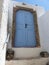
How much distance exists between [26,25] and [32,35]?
39 cm

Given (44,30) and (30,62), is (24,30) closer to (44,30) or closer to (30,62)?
(44,30)

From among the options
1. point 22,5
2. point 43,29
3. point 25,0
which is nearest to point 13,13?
point 22,5

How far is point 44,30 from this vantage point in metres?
3.58

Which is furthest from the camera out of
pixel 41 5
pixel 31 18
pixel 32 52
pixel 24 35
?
pixel 41 5

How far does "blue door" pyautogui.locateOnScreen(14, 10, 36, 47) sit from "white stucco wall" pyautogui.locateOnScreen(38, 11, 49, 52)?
276 millimetres

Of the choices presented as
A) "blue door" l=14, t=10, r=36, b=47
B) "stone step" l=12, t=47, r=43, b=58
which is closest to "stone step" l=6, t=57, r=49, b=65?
"stone step" l=12, t=47, r=43, b=58

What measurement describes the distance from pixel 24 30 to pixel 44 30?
66 cm

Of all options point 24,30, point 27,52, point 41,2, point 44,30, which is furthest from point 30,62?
point 41,2

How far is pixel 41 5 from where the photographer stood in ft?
13.5

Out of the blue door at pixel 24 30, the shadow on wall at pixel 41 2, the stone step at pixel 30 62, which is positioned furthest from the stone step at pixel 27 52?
the shadow on wall at pixel 41 2

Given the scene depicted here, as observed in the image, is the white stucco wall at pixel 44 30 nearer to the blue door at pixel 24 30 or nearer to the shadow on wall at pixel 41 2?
the blue door at pixel 24 30

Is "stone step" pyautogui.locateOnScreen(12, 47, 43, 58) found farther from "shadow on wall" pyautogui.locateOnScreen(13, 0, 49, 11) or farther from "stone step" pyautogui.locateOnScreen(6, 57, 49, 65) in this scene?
"shadow on wall" pyautogui.locateOnScreen(13, 0, 49, 11)

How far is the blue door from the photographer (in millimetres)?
3400

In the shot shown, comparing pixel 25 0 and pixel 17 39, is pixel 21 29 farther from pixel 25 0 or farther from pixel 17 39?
pixel 25 0
